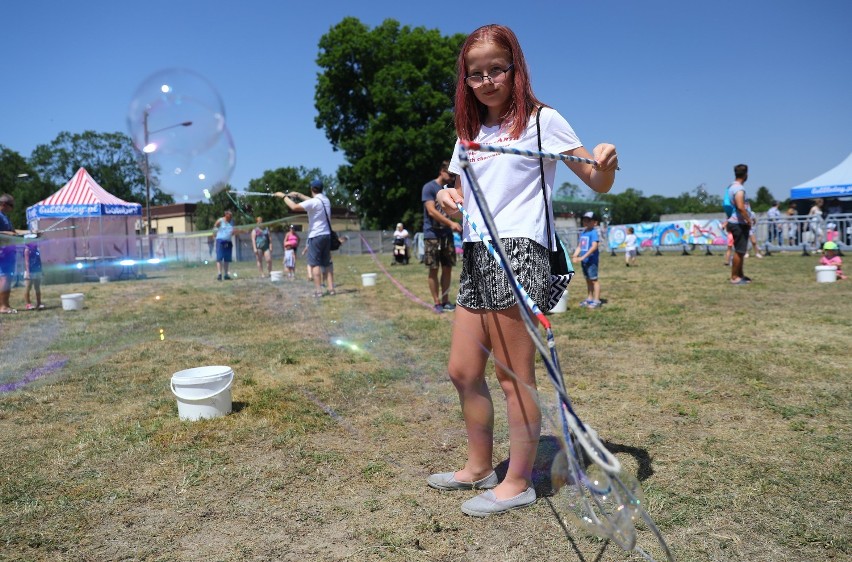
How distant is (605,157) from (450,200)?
71 cm

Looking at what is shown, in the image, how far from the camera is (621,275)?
13961 mm

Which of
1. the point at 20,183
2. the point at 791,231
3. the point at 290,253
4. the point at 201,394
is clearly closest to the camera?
the point at 201,394

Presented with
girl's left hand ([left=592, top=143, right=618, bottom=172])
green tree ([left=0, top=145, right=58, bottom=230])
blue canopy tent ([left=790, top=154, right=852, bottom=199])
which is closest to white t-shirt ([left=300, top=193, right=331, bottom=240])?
girl's left hand ([left=592, top=143, right=618, bottom=172])

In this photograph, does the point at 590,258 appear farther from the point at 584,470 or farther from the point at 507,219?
the point at 584,470

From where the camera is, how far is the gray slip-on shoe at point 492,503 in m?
2.50

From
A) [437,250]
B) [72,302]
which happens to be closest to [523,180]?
[437,250]

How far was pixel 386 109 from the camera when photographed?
38.9 m

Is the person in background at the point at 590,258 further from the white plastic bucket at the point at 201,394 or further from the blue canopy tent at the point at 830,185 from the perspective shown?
the blue canopy tent at the point at 830,185

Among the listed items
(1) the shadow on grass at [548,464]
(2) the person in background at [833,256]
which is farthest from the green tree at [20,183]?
(1) the shadow on grass at [548,464]

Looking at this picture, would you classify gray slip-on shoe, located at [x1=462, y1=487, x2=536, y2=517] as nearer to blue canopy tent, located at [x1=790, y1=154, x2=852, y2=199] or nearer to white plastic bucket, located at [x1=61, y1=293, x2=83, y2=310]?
white plastic bucket, located at [x1=61, y1=293, x2=83, y2=310]

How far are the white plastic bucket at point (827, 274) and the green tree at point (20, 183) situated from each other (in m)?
59.8

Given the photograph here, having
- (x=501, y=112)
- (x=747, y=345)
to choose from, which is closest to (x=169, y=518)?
(x=501, y=112)

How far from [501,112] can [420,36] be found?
131ft

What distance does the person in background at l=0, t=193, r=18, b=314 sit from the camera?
8182 mm
